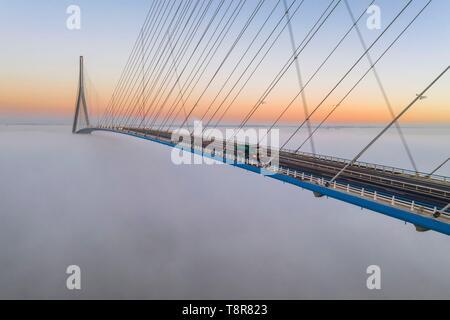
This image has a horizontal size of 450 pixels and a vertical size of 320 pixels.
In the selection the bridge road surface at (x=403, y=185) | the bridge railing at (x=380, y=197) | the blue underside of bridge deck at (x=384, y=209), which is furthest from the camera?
the bridge road surface at (x=403, y=185)

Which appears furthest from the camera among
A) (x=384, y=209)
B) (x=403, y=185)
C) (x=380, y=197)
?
(x=403, y=185)

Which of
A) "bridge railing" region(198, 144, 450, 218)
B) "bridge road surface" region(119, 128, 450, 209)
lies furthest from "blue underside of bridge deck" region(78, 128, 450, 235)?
"bridge road surface" region(119, 128, 450, 209)

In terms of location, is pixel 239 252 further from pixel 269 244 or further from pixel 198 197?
pixel 198 197

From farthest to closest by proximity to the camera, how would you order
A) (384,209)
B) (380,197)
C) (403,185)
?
1. (403,185)
2. (380,197)
3. (384,209)

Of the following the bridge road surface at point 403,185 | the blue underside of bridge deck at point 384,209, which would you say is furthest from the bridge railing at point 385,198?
the bridge road surface at point 403,185

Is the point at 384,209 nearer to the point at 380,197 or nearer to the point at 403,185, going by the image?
the point at 380,197

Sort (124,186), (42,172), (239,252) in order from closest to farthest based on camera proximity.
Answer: (239,252) → (124,186) → (42,172)

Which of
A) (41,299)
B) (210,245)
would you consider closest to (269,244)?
(210,245)

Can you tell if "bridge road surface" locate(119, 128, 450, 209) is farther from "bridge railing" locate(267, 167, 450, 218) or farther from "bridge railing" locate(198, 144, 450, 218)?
"bridge railing" locate(267, 167, 450, 218)

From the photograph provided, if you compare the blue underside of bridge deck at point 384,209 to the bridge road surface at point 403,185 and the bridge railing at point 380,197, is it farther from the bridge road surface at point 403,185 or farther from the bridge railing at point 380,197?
the bridge road surface at point 403,185

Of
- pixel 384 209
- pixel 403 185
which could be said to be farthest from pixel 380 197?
pixel 403 185

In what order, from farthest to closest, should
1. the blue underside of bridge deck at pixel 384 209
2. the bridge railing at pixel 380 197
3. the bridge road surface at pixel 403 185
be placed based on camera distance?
the bridge road surface at pixel 403 185
the bridge railing at pixel 380 197
the blue underside of bridge deck at pixel 384 209
